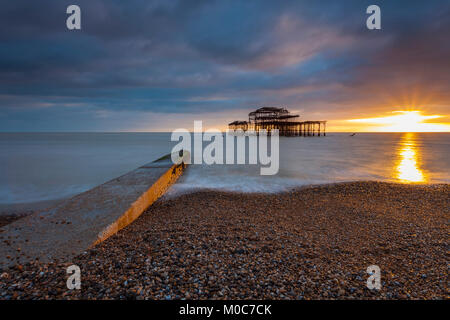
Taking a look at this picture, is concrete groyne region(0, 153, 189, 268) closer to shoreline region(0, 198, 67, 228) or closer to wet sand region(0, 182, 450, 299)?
wet sand region(0, 182, 450, 299)

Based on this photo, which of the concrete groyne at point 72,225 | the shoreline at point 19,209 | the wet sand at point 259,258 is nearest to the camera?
the wet sand at point 259,258

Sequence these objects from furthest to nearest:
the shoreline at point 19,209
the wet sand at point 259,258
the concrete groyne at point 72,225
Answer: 1. the shoreline at point 19,209
2. the concrete groyne at point 72,225
3. the wet sand at point 259,258

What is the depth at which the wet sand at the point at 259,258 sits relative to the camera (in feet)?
7.09

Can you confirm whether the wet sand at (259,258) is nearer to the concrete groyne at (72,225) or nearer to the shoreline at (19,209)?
the concrete groyne at (72,225)

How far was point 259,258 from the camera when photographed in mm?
2742

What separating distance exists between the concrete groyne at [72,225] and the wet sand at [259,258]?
0.62 ft

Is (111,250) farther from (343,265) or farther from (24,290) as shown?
(343,265)

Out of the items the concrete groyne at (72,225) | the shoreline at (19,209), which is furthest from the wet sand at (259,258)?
the shoreline at (19,209)

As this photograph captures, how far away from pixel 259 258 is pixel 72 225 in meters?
2.82

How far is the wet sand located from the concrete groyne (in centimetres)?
19

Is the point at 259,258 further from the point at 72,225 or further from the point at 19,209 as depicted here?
the point at 19,209

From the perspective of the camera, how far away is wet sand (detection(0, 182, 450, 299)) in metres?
2.16

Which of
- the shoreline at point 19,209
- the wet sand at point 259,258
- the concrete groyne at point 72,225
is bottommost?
the shoreline at point 19,209
